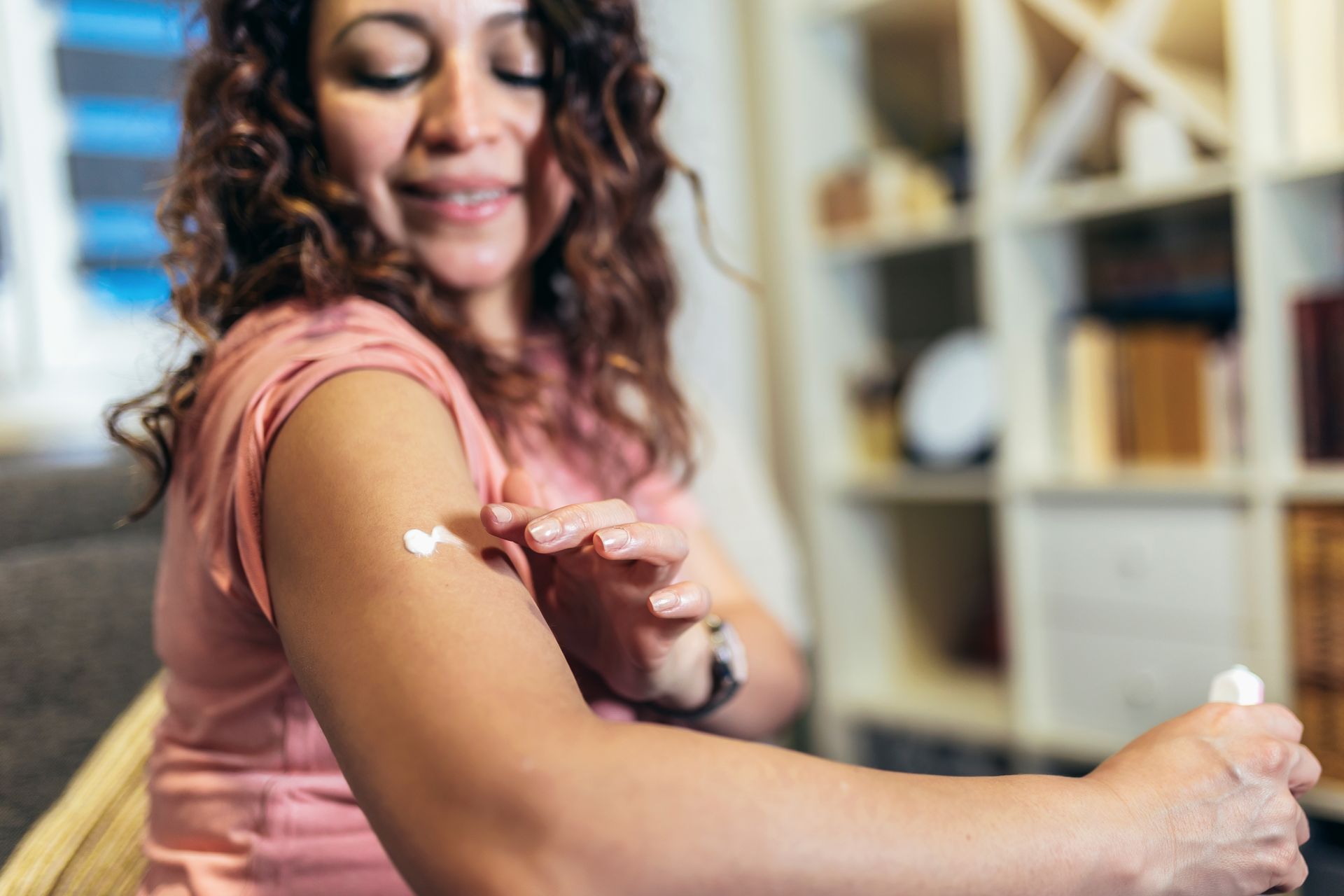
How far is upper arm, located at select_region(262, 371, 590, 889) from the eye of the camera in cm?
45

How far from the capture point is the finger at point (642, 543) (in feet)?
1.83

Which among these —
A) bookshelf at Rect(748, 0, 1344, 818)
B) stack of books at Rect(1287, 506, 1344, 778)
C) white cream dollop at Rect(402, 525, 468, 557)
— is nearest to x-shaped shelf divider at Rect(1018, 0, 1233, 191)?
bookshelf at Rect(748, 0, 1344, 818)

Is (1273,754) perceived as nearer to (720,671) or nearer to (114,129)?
(720,671)

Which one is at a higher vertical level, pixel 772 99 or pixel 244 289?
pixel 772 99

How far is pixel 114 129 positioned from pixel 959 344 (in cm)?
173

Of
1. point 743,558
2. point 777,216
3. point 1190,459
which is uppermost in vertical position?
point 777,216

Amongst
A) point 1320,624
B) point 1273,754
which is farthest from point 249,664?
point 1320,624

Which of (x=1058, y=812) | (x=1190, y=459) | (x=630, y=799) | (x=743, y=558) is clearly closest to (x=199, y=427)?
(x=630, y=799)

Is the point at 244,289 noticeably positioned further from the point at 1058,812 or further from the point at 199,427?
the point at 1058,812

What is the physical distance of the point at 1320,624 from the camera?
5.13 feet

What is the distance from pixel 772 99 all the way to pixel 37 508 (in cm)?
164

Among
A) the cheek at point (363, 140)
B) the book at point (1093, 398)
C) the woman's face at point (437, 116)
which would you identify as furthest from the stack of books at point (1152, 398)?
the cheek at point (363, 140)

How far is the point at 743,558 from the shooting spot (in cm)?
192

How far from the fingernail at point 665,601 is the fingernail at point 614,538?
0.20 feet
